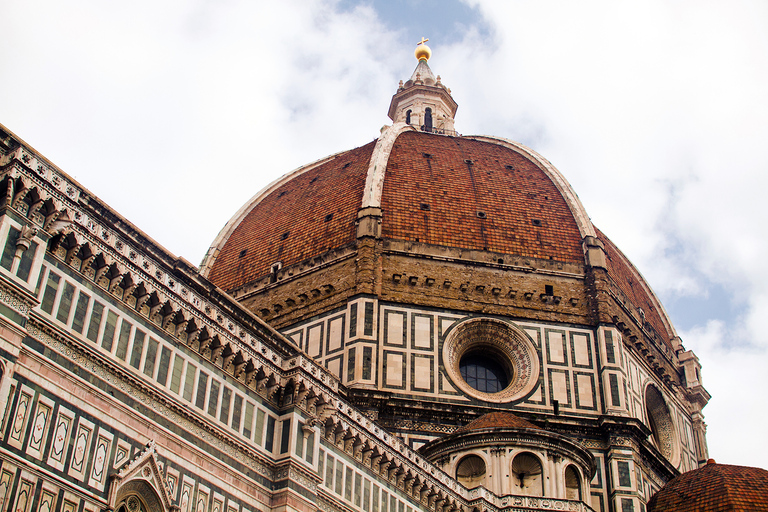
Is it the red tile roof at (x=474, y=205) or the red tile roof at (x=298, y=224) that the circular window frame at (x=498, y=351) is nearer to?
the red tile roof at (x=474, y=205)

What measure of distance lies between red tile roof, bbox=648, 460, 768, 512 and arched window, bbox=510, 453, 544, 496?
17.0 ft

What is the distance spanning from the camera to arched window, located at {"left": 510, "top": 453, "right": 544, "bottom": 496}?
27.0m

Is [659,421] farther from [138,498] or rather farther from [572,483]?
[138,498]

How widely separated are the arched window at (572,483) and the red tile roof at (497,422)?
4.92 ft

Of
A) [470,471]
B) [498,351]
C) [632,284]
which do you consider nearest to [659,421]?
[632,284]

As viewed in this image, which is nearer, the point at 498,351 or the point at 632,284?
the point at 498,351

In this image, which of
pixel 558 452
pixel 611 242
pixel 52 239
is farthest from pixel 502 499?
pixel 611 242

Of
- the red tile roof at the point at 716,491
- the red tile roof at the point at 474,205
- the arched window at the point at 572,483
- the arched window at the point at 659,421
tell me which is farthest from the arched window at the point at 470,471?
the arched window at the point at 659,421

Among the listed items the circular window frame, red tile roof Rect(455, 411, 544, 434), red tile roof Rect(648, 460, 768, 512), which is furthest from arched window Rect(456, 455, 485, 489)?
red tile roof Rect(648, 460, 768, 512)

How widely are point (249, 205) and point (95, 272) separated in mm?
25542

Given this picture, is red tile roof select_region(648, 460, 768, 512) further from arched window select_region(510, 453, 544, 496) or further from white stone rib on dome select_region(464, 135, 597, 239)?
white stone rib on dome select_region(464, 135, 597, 239)

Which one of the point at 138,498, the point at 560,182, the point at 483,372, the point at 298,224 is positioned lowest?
the point at 138,498

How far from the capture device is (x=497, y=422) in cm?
2828

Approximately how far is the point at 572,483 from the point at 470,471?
2.94 m
